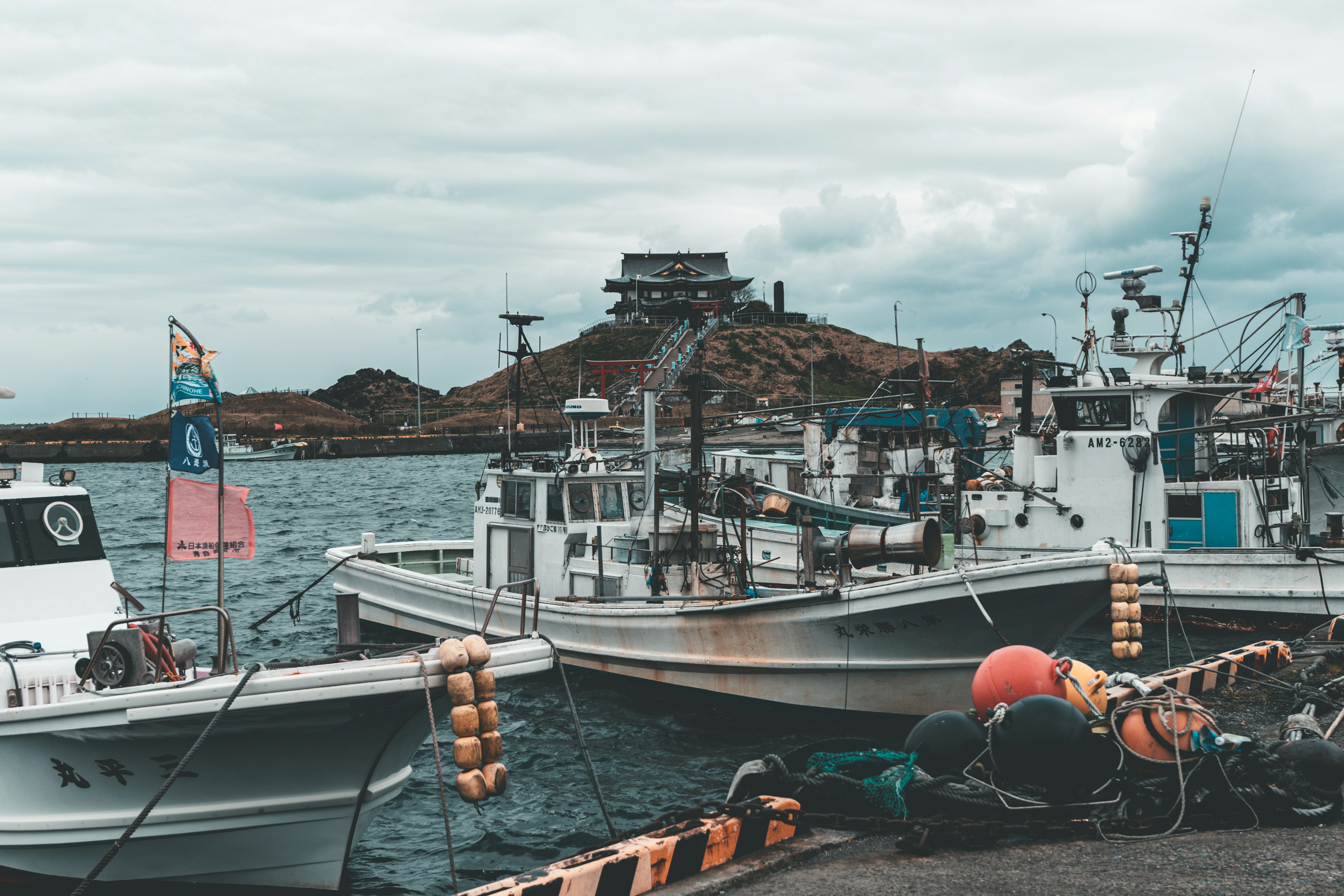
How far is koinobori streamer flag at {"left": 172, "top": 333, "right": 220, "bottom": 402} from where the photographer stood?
8.39m

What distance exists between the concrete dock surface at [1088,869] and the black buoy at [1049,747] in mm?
502

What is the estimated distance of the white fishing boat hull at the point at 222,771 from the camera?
723 centimetres

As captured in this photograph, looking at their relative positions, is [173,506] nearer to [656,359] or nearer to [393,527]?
[656,359]

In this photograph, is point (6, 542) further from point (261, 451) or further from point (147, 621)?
point (261, 451)

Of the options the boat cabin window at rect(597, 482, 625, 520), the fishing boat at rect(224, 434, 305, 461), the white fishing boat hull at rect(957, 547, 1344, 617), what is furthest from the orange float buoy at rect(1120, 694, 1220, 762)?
the fishing boat at rect(224, 434, 305, 461)

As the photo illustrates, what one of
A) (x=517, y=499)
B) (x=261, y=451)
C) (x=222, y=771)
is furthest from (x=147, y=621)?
(x=261, y=451)

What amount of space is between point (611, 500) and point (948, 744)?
9320mm

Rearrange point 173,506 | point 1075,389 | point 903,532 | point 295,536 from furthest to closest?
point 295,536 → point 1075,389 → point 903,532 → point 173,506

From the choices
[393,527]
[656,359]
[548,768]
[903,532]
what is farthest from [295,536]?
[903,532]

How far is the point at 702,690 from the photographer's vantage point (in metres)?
14.3

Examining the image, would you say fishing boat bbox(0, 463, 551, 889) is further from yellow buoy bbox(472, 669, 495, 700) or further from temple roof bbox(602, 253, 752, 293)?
temple roof bbox(602, 253, 752, 293)

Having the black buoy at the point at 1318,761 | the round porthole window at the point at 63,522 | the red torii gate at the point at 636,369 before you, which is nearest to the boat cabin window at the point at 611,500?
the red torii gate at the point at 636,369

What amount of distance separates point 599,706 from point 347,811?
6.49 metres

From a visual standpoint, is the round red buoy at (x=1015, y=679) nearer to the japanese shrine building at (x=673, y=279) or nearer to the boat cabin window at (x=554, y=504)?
the boat cabin window at (x=554, y=504)
